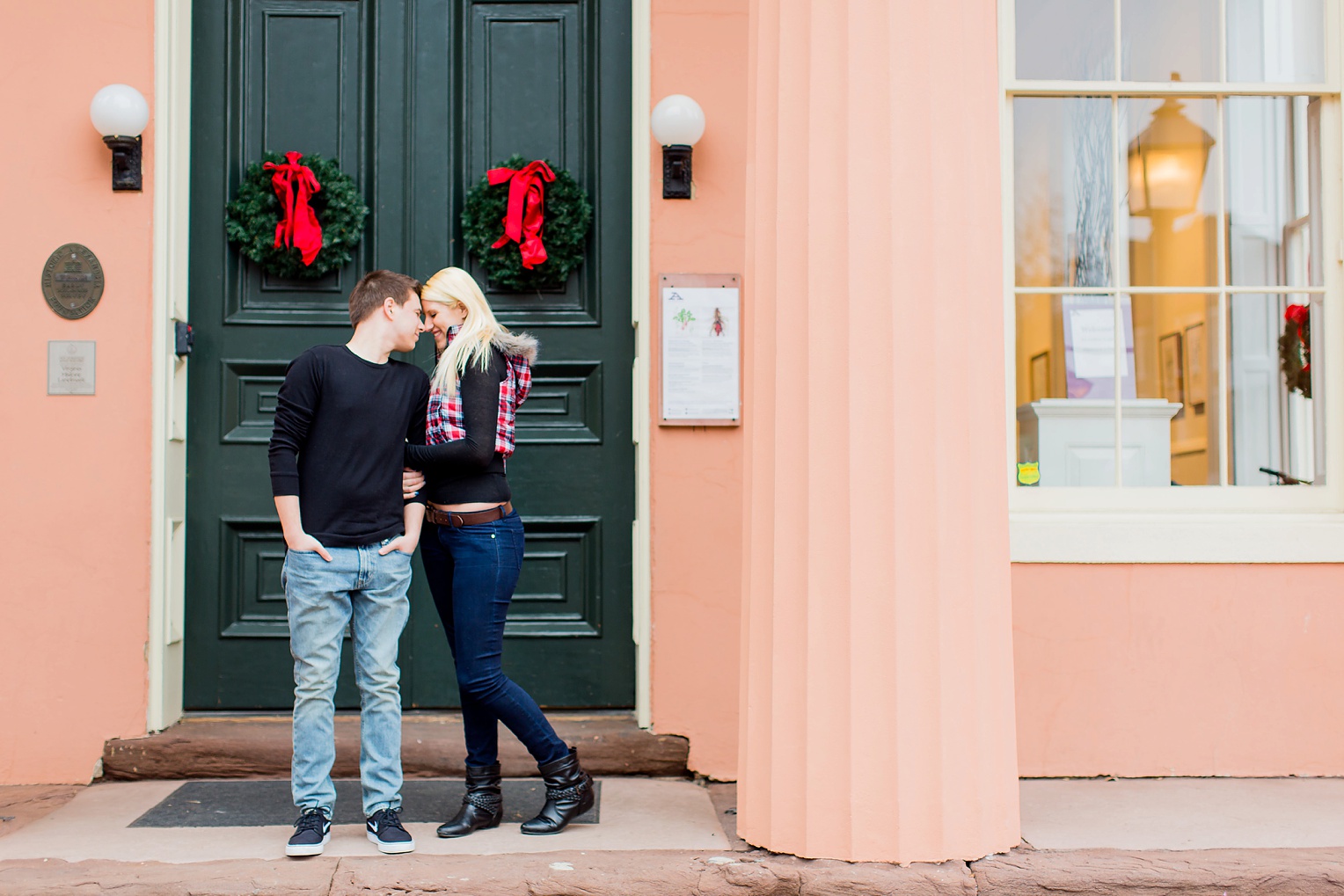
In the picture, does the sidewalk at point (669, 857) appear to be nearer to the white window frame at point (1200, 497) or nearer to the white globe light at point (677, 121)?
the white window frame at point (1200, 497)

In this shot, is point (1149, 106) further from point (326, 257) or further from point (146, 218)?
point (146, 218)

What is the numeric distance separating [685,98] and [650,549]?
1774mm

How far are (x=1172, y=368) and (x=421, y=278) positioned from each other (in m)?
3.11

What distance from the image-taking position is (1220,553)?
431cm

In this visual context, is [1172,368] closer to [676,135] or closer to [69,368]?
[676,135]

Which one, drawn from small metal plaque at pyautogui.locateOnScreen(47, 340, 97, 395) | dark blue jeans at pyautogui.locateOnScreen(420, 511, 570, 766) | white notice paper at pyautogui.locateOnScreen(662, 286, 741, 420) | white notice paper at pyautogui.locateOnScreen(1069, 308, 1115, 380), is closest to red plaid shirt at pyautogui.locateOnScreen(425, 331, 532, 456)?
dark blue jeans at pyautogui.locateOnScreen(420, 511, 570, 766)

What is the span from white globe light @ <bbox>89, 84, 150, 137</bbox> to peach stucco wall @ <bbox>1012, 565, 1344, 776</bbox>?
3.99m

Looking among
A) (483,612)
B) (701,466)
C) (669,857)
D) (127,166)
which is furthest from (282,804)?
(127,166)

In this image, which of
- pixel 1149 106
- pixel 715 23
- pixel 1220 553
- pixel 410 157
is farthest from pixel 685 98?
pixel 1220 553

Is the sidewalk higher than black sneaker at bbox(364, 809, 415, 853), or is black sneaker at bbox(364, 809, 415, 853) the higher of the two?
black sneaker at bbox(364, 809, 415, 853)

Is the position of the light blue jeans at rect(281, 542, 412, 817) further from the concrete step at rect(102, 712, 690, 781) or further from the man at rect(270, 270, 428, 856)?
the concrete step at rect(102, 712, 690, 781)

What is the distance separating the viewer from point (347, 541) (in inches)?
134

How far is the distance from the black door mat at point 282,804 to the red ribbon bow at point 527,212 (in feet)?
6.78

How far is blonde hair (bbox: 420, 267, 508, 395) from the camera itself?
3496 millimetres
